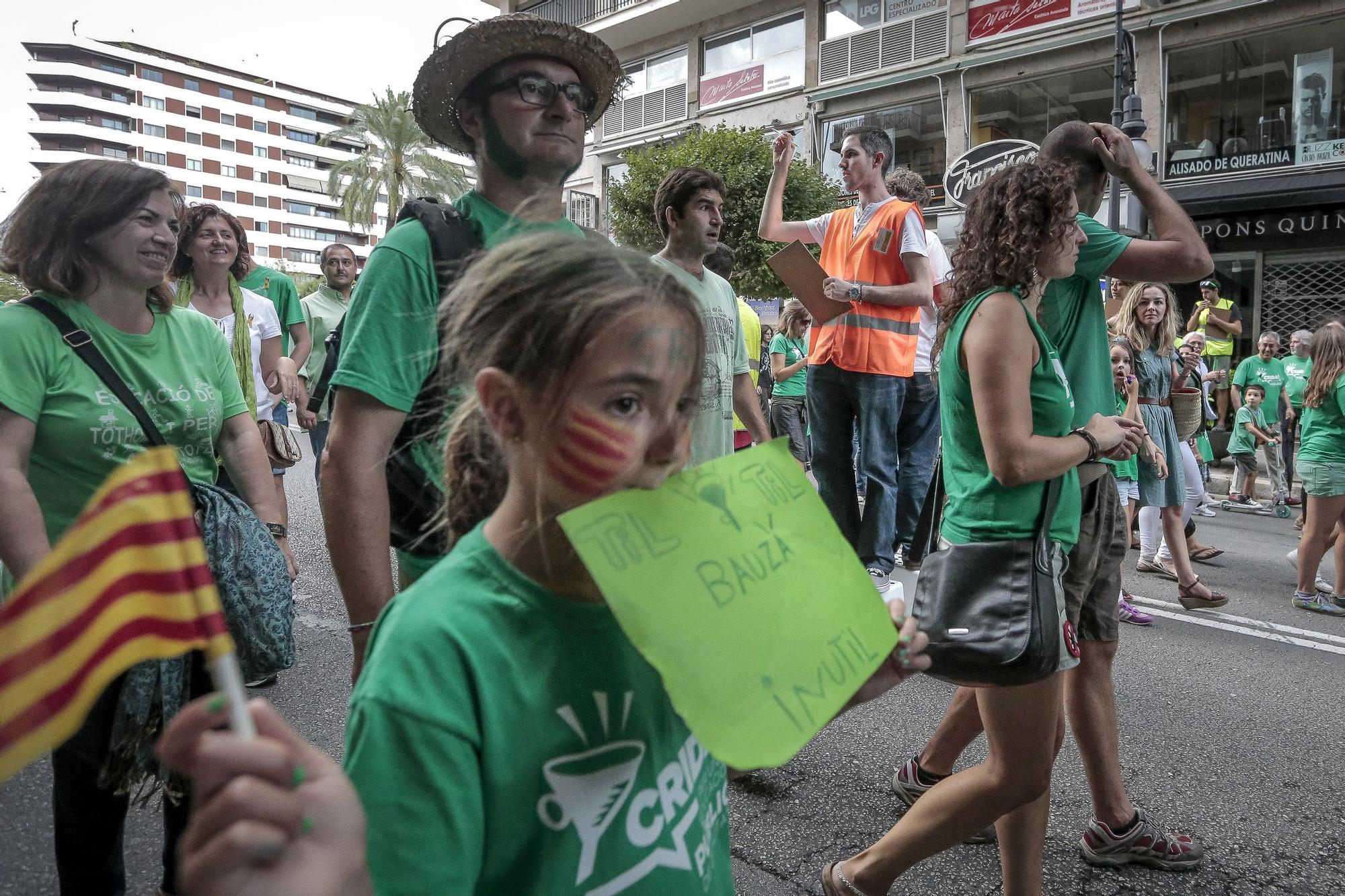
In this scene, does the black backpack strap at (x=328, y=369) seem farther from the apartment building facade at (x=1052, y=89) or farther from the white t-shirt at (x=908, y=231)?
the apartment building facade at (x=1052, y=89)

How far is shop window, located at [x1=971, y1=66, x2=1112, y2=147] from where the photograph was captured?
18.7m

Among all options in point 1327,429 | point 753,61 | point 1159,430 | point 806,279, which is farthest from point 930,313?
point 753,61

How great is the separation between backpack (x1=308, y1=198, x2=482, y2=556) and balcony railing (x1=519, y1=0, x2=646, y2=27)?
89.1 ft

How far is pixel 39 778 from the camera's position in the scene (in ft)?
10.5

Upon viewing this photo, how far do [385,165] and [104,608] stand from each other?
4697cm

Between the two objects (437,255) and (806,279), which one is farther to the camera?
(806,279)

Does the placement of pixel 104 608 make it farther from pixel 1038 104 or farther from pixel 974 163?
pixel 1038 104

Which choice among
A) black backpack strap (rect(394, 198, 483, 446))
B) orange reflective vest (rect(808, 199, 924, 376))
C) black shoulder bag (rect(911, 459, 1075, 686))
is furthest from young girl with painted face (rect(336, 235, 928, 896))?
orange reflective vest (rect(808, 199, 924, 376))

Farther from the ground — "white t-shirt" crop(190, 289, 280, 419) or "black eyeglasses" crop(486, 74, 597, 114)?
"black eyeglasses" crop(486, 74, 597, 114)

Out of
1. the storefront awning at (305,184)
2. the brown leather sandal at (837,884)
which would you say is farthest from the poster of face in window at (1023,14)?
the storefront awning at (305,184)

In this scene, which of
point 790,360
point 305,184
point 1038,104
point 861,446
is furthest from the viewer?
point 305,184

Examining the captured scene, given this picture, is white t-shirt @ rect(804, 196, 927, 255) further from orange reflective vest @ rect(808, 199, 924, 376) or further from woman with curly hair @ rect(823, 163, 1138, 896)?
woman with curly hair @ rect(823, 163, 1138, 896)

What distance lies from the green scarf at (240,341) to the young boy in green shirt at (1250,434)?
28.6ft

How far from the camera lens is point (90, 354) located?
2.11 m
